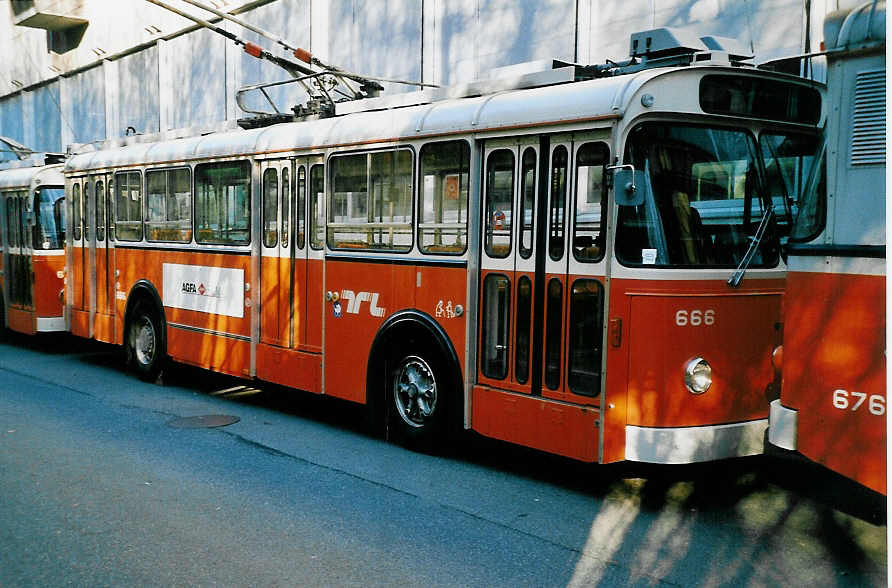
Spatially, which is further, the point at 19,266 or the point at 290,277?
the point at 19,266

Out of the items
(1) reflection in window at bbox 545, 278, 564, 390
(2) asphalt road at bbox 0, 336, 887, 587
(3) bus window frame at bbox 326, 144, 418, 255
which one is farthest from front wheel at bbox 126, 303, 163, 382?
(1) reflection in window at bbox 545, 278, 564, 390

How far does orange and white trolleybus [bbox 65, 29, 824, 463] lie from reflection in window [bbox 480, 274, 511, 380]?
0.05 feet

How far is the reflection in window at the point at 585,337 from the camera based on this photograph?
6.41 metres

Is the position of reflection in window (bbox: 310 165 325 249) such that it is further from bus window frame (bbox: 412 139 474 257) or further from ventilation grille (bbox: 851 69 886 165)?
ventilation grille (bbox: 851 69 886 165)

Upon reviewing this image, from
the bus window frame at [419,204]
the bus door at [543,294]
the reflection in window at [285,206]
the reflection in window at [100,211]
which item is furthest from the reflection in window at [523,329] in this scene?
the reflection in window at [100,211]

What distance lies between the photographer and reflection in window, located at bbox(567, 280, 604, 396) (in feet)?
21.0

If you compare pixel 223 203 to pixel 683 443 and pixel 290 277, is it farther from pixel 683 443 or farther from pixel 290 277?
pixel 683 443

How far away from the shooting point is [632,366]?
20.3 feet

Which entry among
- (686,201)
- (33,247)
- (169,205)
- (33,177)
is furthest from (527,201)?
(33,177)

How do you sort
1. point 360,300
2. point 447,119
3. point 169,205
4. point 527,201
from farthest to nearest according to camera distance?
point 169,205
point 360,300
point 447,119
point 527,201

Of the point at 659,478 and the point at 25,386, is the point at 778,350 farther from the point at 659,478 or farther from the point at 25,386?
the point at 25,386

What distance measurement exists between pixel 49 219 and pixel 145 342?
4.18 m

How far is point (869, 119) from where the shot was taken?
193 inches

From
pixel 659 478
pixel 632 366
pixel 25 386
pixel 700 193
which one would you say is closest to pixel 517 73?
pixel 700 193
